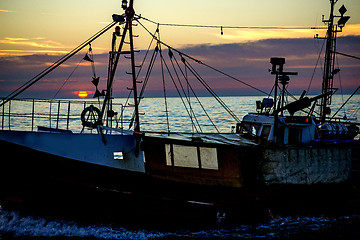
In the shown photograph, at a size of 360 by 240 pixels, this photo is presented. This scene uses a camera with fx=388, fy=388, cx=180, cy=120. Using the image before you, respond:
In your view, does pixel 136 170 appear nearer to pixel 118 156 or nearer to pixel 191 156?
pixel 118 156

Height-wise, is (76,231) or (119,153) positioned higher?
(119,153)

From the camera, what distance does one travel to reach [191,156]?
17.8 meters

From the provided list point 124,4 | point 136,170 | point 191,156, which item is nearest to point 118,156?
point 136,170

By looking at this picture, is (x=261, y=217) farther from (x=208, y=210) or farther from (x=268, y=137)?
(x=268, y=137)

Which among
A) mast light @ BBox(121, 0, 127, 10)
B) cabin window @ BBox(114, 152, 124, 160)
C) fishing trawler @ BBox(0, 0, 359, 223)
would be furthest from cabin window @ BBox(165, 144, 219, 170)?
mast light @ BBox(121, 0, 127, 10)

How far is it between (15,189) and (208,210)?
359 inches

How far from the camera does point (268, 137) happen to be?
20.6 m

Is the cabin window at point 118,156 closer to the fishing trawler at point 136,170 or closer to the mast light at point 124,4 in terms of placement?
the fishing trawler at point 136,170

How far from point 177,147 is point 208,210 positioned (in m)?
3.32

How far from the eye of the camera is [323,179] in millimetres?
19469

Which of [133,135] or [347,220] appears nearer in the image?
[133,135]

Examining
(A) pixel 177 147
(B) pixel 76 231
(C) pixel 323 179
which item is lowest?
(B) pixel 76 231

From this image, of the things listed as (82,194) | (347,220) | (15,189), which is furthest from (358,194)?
(15,189)

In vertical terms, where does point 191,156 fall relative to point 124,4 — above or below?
below
